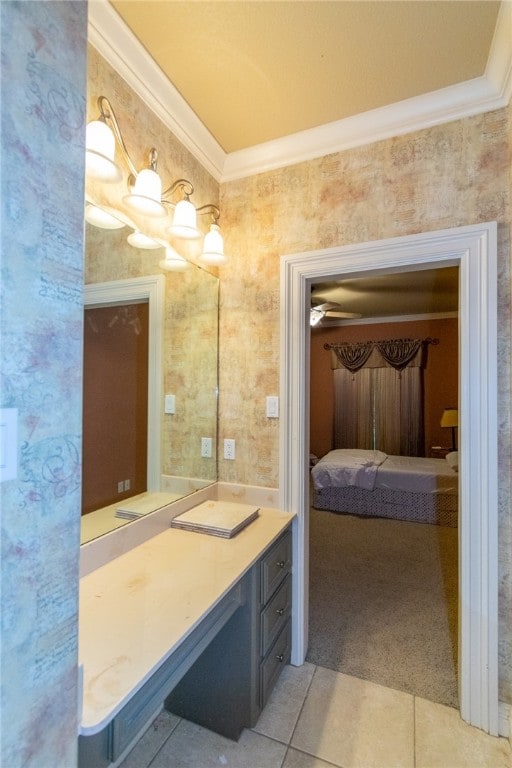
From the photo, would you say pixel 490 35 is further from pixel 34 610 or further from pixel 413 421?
pixel 413 421

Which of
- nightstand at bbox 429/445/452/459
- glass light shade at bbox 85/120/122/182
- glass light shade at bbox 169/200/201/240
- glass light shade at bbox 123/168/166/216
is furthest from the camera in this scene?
nightstand at bbox 429/445/452/459

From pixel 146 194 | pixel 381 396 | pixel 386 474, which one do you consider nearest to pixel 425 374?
pixel 381 396

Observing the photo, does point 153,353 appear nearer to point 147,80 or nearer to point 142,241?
point 142,241

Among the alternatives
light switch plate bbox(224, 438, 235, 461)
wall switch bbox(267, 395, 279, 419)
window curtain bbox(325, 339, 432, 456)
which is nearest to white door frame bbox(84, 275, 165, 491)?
light switch plate bbox(224, 438, 235, 461)

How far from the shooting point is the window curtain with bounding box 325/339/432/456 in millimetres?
5949

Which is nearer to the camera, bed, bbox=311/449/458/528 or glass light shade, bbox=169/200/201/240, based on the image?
glass light shade, bbox=169/200/201/240

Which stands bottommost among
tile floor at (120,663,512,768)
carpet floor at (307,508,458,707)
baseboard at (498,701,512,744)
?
carpet floor at (307,508,458,707)

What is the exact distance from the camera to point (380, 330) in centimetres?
626

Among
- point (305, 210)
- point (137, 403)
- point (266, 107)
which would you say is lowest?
point (137, 403)

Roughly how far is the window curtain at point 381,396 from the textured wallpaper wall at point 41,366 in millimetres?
6006

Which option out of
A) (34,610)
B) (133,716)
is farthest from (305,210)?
(133,716)

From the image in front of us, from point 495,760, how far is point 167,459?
5.87ft

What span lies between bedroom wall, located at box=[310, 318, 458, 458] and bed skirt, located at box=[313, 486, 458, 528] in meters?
1.95

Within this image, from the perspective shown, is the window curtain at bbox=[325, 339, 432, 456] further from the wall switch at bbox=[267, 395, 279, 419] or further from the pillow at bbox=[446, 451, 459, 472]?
the wall switch at bbox=[267, 395, 279, 419]
